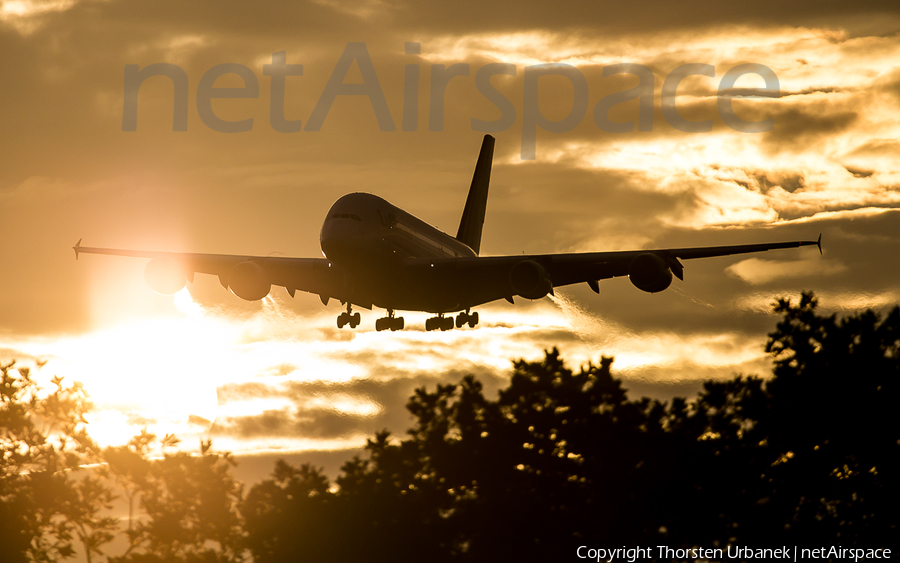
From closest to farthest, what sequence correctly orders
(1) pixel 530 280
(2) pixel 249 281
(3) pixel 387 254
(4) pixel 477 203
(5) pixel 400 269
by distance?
(3) pixel 387 254, (5) pixel 400 269, (1) pixel 530 280, (2) pixel 249 281, (4) pixel 477 203

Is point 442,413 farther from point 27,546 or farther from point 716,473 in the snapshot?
point 27,546

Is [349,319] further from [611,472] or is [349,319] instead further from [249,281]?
[611,472]

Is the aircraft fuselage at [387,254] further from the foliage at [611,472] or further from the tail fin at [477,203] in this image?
the tail fin at [477,203]

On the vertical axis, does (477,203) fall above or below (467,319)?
above

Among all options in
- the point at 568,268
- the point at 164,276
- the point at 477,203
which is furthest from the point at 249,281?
the point at 477,203

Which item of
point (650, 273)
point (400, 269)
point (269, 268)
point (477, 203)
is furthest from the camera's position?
point (477, 203)

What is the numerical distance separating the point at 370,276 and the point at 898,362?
110 ft

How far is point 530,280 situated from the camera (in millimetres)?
55000

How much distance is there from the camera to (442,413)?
189 ft

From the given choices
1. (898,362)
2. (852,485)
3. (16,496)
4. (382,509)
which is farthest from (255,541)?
(16,496)

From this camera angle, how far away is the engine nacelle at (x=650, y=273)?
52.2 m

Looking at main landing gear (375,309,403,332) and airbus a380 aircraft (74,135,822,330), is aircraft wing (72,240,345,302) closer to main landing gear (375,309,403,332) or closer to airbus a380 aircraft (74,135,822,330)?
airbus a380 aircraft (74,135,822,330)

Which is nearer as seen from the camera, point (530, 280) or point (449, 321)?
point (530, 280)

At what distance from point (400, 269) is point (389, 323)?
8842mm
